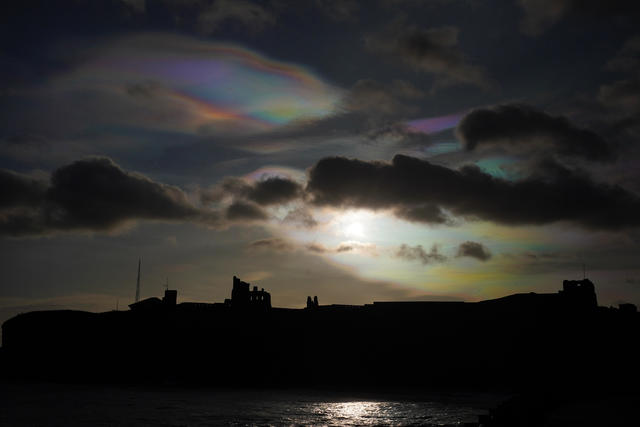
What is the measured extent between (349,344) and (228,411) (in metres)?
38.8

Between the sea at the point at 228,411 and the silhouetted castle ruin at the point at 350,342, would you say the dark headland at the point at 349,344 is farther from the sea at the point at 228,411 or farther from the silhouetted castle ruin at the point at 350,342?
the sea at the point at 228,411

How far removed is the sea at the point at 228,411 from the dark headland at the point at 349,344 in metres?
21.1

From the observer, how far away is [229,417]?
Result: 3978 centimetres

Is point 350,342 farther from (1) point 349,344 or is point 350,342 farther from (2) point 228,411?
(2) point 228,411

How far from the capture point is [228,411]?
145 ft

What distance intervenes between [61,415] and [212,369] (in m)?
43.5

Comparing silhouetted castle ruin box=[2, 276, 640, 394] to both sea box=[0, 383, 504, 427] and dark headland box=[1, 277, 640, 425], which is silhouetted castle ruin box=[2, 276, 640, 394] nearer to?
dark headland box=[1, 277, 640, 425]

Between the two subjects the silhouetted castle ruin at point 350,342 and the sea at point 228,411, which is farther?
the silhouetted castle ruin at point 350,342

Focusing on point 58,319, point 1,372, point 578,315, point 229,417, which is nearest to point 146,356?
point 58,319

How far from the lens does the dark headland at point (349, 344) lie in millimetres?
72875

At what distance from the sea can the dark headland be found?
21135 millimetres

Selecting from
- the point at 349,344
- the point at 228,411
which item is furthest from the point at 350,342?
the point at 228,411

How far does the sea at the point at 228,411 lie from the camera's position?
36938mm

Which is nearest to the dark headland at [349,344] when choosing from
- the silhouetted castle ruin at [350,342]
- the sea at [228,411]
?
the silhouetted castle ruin at [350,342]
